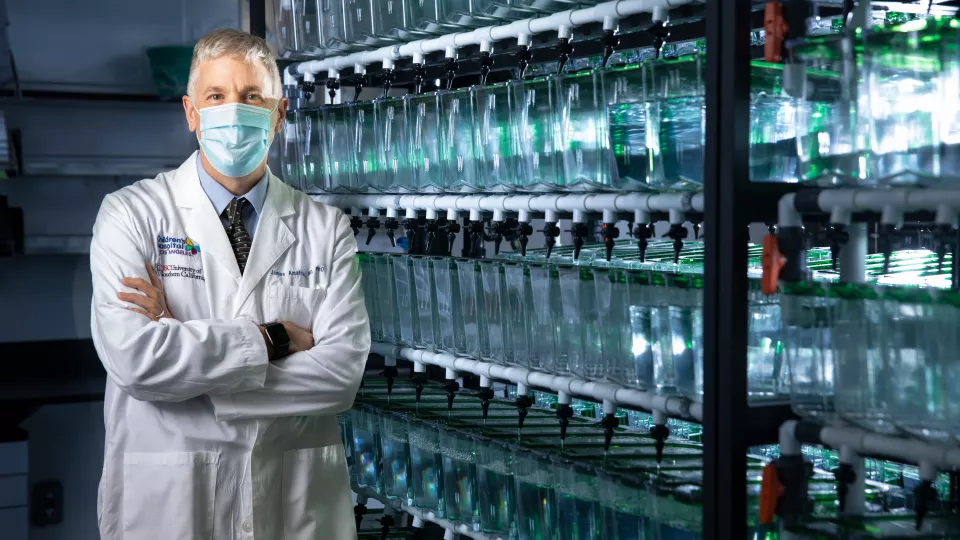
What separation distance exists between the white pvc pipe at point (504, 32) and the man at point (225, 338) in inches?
22.1

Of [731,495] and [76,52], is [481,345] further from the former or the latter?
[76,52]

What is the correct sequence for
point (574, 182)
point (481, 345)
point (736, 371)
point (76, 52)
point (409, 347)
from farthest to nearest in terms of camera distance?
point (76, 52), point (409, 347), point (481, 345), point (574, 182), point (736, 371)

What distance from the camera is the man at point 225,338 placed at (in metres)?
2.50

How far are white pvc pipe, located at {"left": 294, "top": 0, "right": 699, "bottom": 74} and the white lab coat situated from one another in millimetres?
720

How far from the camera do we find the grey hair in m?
2.71

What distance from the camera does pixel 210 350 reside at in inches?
97.1

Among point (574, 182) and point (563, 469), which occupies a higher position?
point (574, 182)

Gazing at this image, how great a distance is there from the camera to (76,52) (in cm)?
512

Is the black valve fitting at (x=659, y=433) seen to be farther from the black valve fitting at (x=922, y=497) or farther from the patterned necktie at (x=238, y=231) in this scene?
the patterned necktie at (x=238, y=231)

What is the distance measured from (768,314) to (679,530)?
562 mm

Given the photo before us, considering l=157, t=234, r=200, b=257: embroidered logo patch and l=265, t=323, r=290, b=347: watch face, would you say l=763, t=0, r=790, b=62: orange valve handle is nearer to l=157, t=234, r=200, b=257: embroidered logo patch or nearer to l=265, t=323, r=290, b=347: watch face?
l=265, t=323, r=290, b=347: watch face

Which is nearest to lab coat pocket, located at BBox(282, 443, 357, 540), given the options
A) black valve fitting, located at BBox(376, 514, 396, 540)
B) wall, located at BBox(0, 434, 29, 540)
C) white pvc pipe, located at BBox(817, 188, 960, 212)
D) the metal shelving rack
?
black valve fitting, located at BBox(376, 514, 396, 540)

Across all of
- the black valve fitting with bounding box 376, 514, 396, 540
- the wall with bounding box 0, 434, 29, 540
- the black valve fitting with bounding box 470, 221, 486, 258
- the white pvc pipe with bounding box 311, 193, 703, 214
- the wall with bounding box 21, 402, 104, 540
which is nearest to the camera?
the white pvc pipe with bounding box 311, 193, 703, 214

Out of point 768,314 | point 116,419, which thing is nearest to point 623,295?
point 768,314
